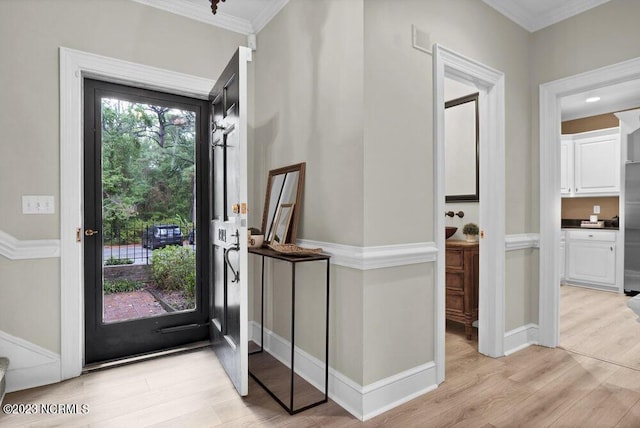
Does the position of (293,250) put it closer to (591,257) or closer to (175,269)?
(175,269)

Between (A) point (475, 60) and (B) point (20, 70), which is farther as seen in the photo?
(A) point (475, 60)

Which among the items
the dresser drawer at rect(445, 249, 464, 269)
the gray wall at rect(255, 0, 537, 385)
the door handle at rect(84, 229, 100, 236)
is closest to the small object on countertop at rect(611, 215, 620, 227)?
the dresser drawer at rect(445, 249, 464, 269)

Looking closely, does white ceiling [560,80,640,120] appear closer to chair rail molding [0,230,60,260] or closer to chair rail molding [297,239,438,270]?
chair rail molding [297,239,438,270]

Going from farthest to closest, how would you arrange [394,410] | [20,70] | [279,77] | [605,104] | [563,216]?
1. [563,216]
2. [605,104]
3. [279,77]
4. [20,70]
5. [394,410]

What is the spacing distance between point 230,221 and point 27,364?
165cm

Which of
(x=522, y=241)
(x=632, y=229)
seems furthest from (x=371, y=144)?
(x=632, y=229)

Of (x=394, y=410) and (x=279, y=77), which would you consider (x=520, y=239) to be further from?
(x=279, y=77)

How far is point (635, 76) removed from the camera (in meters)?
2.71

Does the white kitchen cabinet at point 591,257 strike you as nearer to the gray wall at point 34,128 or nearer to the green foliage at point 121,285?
the green foliage at point 121,285

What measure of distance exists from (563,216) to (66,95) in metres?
7.14

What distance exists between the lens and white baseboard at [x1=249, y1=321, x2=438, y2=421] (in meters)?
2.07

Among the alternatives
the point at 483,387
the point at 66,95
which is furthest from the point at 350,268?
the point at 66,95

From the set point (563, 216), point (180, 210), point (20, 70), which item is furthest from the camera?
point (563, 216)

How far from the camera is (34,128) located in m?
2.42
